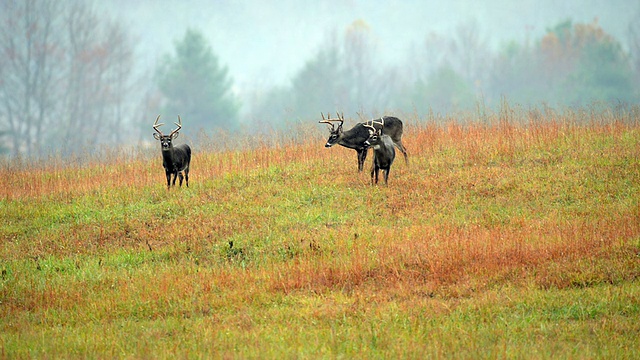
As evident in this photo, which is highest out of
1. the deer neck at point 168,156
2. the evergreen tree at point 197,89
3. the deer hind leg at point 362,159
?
the evergreen tree at point 197,89

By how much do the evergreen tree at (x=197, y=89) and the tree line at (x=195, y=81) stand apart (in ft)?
0.27

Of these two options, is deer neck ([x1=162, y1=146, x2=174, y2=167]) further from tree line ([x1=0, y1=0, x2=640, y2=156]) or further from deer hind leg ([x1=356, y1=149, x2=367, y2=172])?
tree line ([x1=0, y1=0, x2=640, y2=156])

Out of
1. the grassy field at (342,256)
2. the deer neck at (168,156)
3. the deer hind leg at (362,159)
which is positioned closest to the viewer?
the grassy field at (342,256)

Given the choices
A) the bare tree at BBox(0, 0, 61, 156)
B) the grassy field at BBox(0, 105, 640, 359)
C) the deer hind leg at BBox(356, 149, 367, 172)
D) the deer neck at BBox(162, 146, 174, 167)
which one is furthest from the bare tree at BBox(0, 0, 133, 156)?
the deer hind leg at BBox(356, 149, 367, 172)

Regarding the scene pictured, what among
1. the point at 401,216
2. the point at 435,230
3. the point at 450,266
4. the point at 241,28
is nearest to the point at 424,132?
the point at 401,216

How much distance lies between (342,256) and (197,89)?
5210 cm

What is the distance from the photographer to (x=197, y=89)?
62.3m

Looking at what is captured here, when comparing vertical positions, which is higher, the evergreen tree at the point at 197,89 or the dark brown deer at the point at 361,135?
the evergreen tree at the point at 197,89

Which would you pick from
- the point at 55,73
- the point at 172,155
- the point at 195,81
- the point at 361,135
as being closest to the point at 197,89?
the point at 195,81

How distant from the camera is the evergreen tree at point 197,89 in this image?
6225cm

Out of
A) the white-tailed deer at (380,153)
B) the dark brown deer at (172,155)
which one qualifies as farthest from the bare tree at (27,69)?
the white-tailed deer at (380,153)

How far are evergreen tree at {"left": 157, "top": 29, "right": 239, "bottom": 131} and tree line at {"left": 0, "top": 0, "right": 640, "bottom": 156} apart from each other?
0.08 m

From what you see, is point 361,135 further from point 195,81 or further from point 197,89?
point 195,81

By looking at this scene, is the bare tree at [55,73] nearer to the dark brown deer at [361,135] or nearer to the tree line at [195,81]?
the tree line at [195,81]
